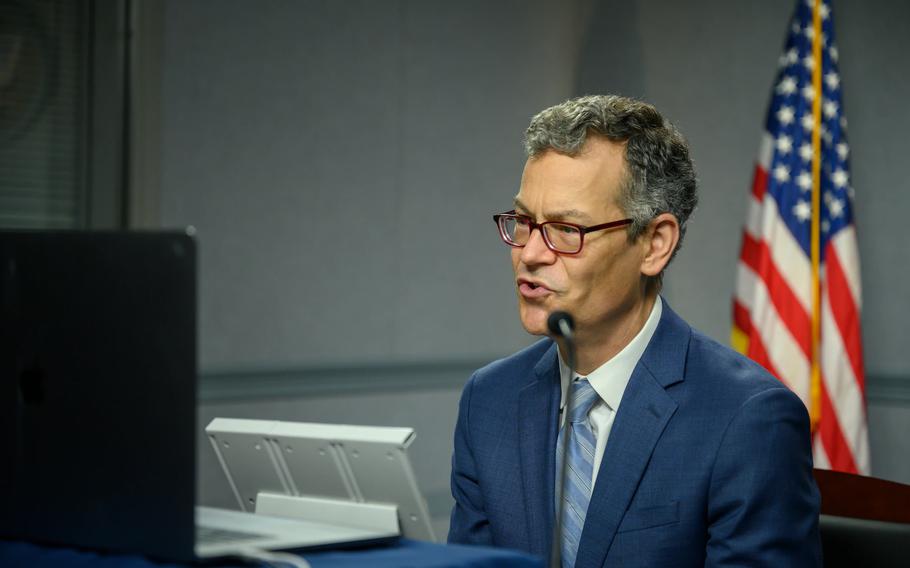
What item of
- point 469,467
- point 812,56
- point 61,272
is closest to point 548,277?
point 469,467

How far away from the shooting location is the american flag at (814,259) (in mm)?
3811

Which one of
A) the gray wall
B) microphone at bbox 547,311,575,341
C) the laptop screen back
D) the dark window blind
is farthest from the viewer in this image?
the gray wall

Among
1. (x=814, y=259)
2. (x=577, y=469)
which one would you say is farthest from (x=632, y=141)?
(x=814, y=259)

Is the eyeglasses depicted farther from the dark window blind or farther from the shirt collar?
the dark window blind

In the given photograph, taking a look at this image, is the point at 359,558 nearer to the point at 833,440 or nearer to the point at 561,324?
the point at 561,324

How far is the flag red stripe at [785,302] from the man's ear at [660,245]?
84.0 inches

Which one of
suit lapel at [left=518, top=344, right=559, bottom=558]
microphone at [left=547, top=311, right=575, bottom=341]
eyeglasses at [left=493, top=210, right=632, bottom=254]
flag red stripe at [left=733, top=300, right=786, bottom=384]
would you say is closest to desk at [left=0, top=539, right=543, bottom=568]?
microphone at [left=547, top=311, right=575, bottom=341]

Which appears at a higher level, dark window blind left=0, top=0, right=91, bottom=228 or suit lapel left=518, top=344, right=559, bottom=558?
dark window blind left=0, top=0, right=91, bottom=228

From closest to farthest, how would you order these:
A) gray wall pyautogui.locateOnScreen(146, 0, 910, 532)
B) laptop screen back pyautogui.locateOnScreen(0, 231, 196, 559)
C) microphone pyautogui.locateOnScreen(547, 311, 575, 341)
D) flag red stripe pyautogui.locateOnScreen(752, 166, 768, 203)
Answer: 1. laptop screen back pyautogui.locateOnScreen(0, 231, 196, 559)
2. microphone pyautogui.locateOnScreen(547, 311, 575, 341)
3. flag red stripe pyautogui.locateOnScreen(752, 166, 768, 203)
4. gray wall pyautogui.locateOnScreen(146, 0, 910, 532)

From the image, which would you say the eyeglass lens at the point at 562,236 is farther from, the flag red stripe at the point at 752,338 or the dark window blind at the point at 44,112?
the dark window blind at the point at 44,112

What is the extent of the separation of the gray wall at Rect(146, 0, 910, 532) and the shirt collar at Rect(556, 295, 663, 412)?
2504 mm

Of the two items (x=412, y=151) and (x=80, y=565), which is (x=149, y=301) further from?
(x=412, y=151)

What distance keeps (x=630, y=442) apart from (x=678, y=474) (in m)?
0.09

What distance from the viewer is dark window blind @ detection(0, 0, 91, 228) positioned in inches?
148
